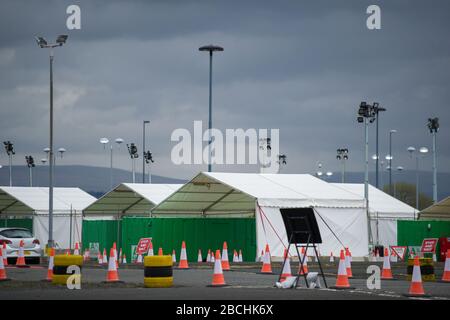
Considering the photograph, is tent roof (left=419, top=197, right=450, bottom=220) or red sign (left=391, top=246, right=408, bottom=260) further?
tent roof (left=419, top=197, right=450, bottom=220)

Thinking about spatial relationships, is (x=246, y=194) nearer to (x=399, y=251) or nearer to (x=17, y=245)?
(x=399, y=251)

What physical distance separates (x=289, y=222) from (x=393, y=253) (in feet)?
90.7

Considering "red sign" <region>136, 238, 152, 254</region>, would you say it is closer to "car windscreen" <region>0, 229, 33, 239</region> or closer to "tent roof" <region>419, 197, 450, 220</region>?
"car windscreen" <region>0, 229, 33, 239</region>

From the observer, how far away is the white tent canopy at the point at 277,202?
42844 millimetres

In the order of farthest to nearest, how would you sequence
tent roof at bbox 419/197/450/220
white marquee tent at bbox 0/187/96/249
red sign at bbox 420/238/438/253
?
white marquee tent at bbox 0/187/96/249
tent roof at bbox 419/197/450/220
red sign at bbox 420/238/438/253

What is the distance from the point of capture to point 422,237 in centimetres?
5084

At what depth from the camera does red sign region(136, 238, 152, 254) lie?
41.1 metres

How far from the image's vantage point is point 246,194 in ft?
140

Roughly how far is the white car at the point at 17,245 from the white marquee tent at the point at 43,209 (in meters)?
19.3

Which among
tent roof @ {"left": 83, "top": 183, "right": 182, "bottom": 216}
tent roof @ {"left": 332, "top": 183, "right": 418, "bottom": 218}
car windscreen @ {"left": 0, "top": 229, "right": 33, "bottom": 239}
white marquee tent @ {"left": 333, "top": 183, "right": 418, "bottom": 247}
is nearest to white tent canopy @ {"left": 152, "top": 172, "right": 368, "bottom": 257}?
tent roof @ {"left": 83, "top": 183, "right": 182, "bottom": 216}

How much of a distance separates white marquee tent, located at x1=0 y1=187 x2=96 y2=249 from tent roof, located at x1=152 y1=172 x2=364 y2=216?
44.0ft
